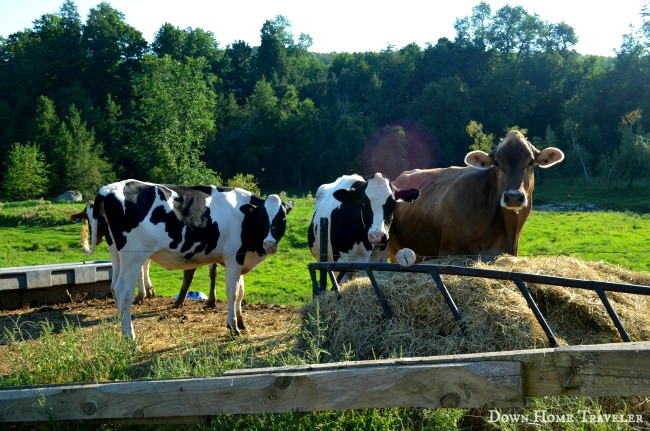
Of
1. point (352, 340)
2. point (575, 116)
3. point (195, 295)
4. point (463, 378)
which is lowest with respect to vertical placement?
point (195, 295)

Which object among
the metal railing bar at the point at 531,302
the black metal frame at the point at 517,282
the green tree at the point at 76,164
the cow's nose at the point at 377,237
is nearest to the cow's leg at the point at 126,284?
the cow's nose at the point at 377,237

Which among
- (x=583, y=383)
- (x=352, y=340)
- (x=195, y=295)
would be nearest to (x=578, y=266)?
(x=352, y=340)

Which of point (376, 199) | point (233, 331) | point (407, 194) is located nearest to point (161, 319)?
point (233, 331)

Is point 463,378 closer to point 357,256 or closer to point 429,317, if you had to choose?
point 429,317

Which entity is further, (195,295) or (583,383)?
(195,295)

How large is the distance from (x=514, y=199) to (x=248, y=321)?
5431 millimetres

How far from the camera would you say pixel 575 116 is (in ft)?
256

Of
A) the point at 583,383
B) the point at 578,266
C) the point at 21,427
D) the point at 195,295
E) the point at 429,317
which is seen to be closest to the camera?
the point at 583,383

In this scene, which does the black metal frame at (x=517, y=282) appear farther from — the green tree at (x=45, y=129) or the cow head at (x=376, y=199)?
the green tree at (x=45, y=129)

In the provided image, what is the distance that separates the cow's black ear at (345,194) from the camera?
9.45 meters

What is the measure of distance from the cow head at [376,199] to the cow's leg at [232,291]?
2.21 metres

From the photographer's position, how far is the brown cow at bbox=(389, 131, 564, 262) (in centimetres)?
823

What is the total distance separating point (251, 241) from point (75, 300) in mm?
4358

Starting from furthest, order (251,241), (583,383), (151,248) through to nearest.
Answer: (251,241) < (151,248) < (583,383)
